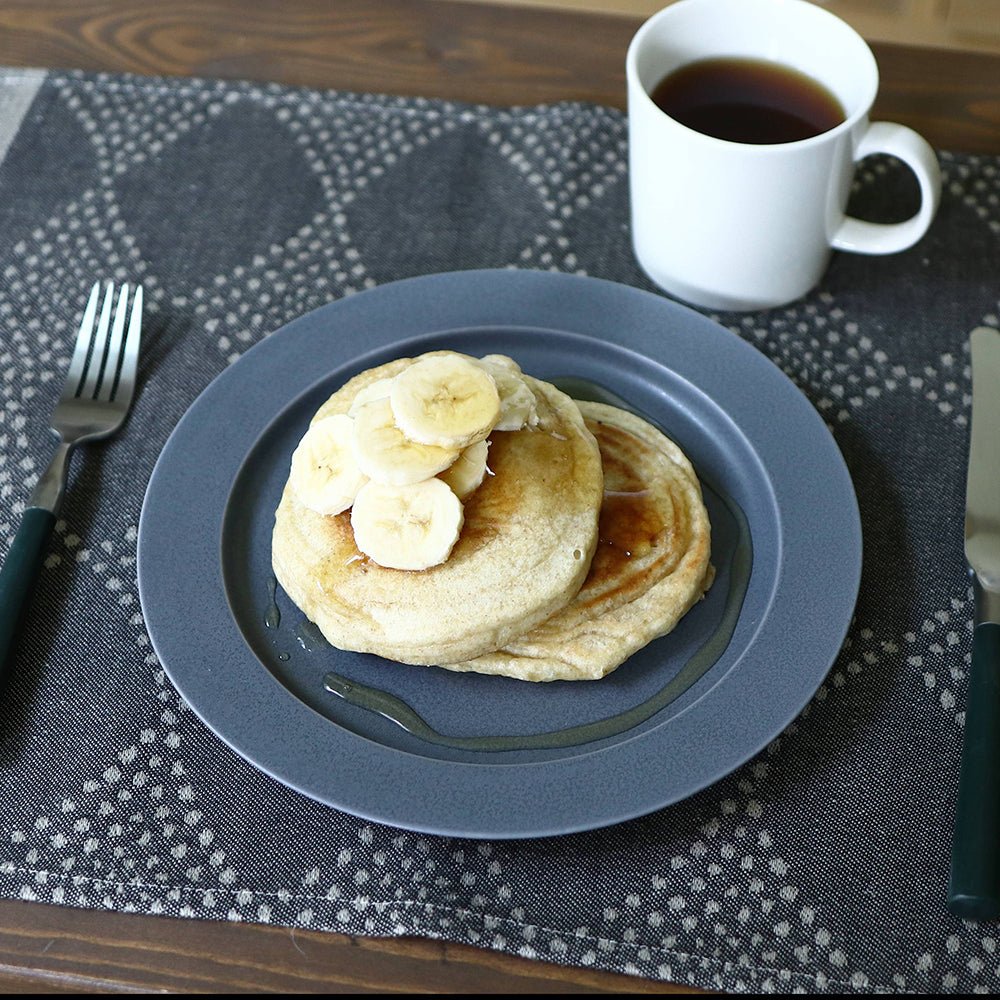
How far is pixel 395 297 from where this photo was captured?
3.83 ft

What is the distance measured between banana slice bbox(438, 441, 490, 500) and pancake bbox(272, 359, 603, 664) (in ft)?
0.06

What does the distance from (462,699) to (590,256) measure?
2.00 feet

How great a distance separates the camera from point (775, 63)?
3.81ft

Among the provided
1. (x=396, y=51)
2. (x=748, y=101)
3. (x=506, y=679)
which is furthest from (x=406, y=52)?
(x=506, y=679)

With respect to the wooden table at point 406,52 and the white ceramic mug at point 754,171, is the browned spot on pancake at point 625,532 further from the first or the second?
the wooden table at point 406,52

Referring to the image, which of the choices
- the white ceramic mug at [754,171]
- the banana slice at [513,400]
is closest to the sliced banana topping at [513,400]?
the banana slice at [513,400]

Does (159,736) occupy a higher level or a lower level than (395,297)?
lower

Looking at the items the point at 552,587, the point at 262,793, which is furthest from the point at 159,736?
the point at 552,587

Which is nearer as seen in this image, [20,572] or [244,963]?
[244,963]

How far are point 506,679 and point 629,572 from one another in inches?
5.7

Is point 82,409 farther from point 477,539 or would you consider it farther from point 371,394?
point 477,539

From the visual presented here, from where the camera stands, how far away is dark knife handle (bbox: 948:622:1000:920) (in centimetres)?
80

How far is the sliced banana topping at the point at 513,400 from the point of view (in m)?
0.94

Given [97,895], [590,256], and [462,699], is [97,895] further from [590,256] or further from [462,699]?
[590,256]
